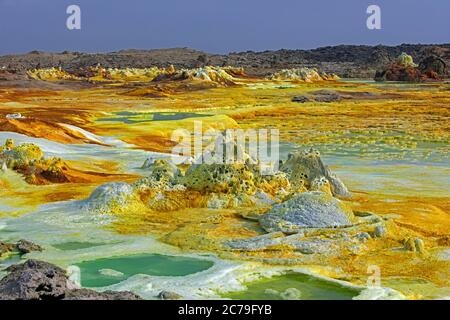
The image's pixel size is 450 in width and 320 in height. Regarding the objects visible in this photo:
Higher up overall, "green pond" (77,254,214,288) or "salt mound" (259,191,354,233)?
"salt mound" (259,191,354,233)

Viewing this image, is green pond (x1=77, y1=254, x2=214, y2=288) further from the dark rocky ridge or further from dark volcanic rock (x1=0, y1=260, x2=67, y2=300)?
the dark rocky ridge

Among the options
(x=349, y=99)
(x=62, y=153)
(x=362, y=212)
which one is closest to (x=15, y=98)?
(x=349, y=99)

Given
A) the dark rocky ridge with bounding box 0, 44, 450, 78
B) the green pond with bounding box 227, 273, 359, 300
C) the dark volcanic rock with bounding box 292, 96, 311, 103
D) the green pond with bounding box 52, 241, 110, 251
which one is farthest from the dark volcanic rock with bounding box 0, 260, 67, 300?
the dark rocky ridge with bounding box 0, 44, 450, 78

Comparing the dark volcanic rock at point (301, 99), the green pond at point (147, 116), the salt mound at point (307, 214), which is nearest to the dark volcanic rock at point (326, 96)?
the dark volcanic rock at point (301, 99)

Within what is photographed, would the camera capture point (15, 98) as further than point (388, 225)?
Yes

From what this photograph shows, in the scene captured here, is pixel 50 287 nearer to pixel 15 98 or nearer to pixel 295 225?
pixel 295 225

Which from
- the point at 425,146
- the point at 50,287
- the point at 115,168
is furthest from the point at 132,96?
the point at 50,287
